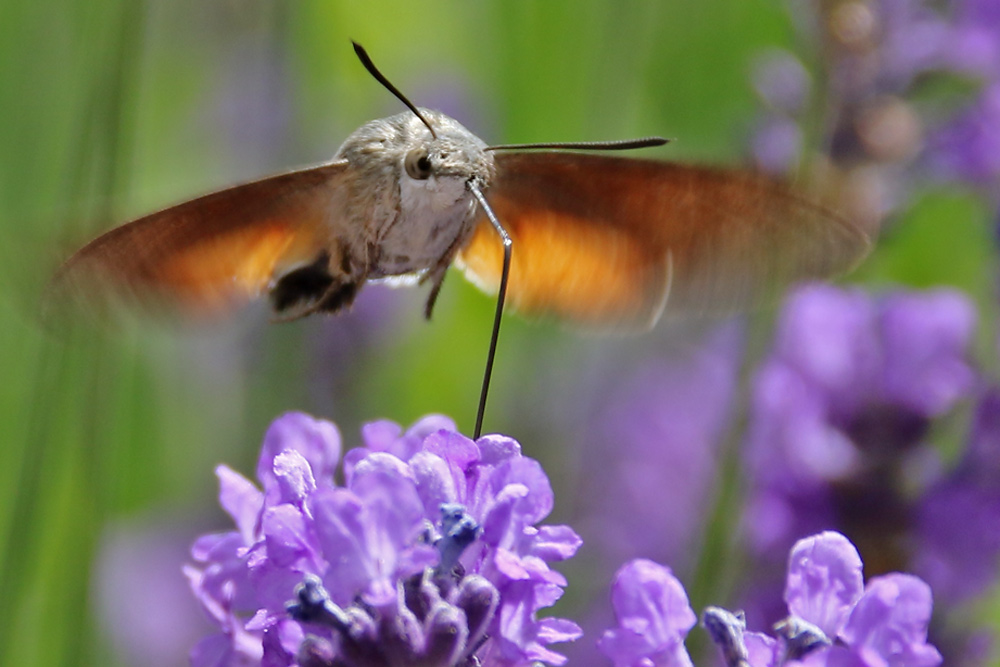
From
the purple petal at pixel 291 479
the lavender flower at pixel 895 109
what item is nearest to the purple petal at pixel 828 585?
the purple petal at pixel 291 479

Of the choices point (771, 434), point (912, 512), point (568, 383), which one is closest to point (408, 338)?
point (568, 383)

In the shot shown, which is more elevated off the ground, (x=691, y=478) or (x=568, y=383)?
(x=568, y=383)

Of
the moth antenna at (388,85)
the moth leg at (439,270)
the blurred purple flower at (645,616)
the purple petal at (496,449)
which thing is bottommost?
the blurred purple flower at (645,616)

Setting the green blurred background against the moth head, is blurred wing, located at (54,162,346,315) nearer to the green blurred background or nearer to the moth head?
the moth head

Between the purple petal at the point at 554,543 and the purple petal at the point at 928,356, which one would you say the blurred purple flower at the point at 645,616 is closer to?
the purple petal at the point at 554,543

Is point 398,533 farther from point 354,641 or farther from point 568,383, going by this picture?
point 568,383

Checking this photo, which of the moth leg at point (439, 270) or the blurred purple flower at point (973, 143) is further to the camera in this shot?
the blurred purple flower at point (973, 143)

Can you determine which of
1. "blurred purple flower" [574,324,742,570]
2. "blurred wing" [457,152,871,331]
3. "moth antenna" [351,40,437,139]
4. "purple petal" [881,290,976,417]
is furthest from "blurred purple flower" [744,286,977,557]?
"moth antenna" [351,40,437,139]
